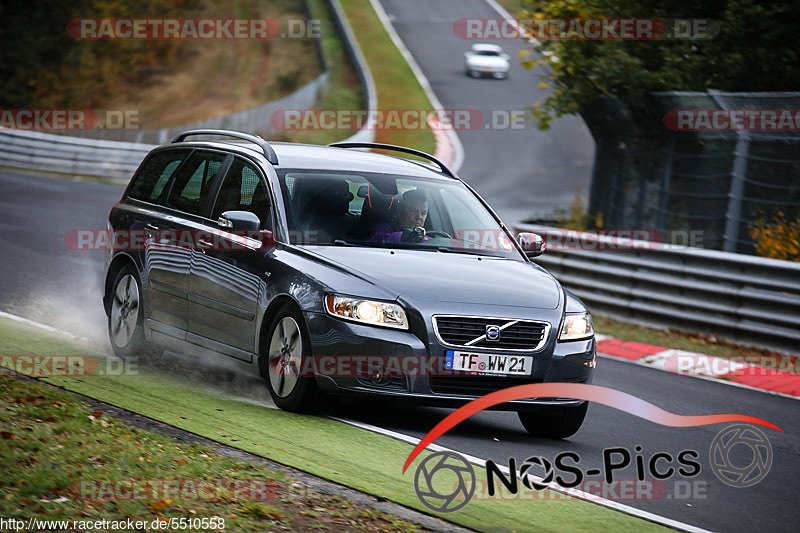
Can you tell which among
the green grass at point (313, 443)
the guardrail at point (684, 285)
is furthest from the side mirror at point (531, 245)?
the guardrail at point (684, 285)

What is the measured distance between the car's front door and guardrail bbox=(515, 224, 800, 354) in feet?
22.0

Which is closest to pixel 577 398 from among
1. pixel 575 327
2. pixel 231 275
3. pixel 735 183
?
pixel 575 327

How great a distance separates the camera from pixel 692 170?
16.5 m

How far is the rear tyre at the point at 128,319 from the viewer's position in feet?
30.3

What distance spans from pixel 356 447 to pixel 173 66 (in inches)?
2375

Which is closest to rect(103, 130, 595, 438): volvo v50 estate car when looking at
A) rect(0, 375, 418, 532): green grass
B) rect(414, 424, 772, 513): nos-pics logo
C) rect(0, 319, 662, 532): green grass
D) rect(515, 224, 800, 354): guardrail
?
rect(0, 319, 662, 532): green grass

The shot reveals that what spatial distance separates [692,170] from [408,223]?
9.12 m

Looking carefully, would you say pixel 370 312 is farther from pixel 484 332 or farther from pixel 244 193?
pixel 244 193

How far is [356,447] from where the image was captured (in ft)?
22.1

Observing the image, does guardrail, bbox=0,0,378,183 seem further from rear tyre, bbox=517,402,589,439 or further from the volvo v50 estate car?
rear tyre, bbox=517,402,589,439

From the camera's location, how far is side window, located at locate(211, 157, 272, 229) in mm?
8273

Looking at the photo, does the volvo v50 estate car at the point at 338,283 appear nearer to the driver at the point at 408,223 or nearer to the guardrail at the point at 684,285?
the driver at the point at 408,223

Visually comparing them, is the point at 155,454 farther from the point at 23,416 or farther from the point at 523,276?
the point at 523,276

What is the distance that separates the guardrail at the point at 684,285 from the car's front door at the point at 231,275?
672cm
